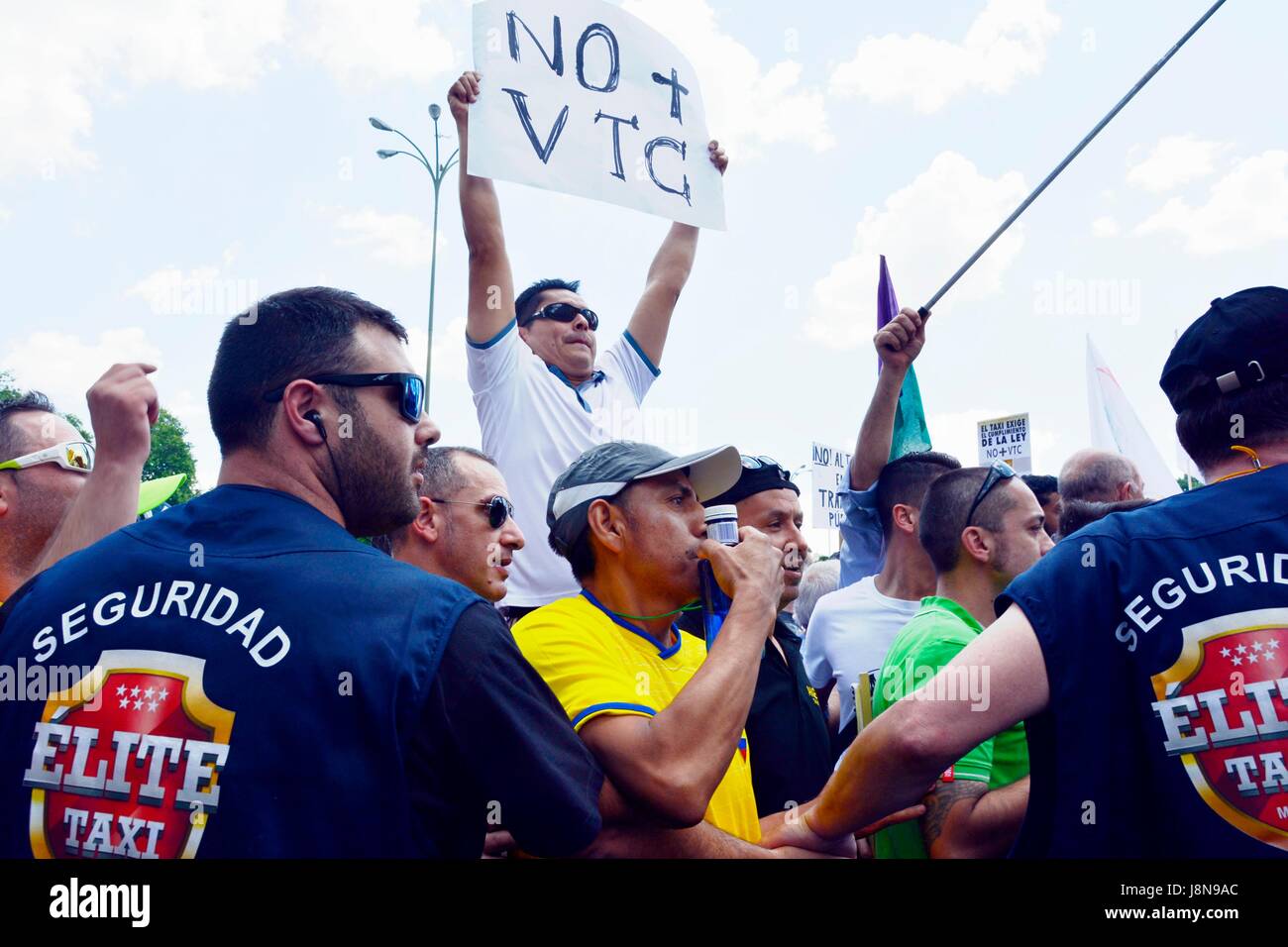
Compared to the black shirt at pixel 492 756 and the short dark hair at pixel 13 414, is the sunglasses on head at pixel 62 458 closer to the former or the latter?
the short dark hair at pixel 13 414

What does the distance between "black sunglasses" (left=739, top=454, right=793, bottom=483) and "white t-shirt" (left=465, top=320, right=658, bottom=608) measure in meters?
0.62

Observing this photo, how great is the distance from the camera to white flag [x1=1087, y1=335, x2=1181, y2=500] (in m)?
7.64

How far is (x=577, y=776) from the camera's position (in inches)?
76.2

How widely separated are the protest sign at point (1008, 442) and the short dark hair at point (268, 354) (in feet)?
23.2

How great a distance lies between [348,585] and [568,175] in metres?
2.87

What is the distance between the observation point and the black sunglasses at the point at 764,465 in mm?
4340

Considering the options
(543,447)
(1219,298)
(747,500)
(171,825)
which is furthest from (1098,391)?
(171,825)

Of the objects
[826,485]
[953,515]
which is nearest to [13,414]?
[953,515]

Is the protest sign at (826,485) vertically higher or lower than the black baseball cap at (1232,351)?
higher

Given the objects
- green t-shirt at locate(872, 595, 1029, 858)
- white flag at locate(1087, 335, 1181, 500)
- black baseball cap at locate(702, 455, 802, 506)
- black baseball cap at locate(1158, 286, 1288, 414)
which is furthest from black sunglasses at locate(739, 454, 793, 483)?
white flag at locate(1087, 335, 1181, 500)

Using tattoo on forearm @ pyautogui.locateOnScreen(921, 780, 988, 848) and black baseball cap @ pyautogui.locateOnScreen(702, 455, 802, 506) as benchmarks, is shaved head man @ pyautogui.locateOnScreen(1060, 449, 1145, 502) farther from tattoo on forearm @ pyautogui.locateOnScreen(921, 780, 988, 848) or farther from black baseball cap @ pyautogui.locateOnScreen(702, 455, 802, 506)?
tattoo on forearm @ pyautogui.locateOnScreen(921, 780, 988, 848)

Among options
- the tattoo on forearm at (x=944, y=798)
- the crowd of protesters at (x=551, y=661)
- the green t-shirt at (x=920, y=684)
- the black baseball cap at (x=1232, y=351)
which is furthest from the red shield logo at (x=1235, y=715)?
the tattoo on forearm at (x=944, y=798)

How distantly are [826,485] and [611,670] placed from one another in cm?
849

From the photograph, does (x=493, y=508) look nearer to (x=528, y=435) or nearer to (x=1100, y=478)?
(x=528, y=435)
